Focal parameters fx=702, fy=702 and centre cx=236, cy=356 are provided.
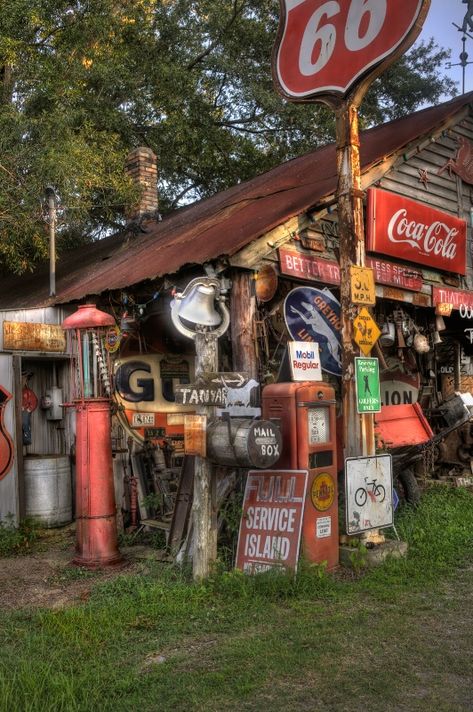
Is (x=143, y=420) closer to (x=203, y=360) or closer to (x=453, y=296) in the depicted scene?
(x=203, y=360)

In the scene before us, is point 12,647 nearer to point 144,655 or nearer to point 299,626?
point 144,655

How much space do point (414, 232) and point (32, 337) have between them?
5.45m

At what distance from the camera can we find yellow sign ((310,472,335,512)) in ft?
20.5

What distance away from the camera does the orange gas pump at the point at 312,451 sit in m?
6.21

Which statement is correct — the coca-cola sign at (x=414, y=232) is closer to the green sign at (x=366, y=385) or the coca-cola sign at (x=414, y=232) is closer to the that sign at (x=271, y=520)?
the green sign at (x=366, y=385)

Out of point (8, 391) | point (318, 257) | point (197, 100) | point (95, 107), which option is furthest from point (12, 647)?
point (197, 100)

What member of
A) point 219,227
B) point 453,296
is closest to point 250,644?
point 219,227

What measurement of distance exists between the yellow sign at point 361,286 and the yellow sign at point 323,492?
1732 millimetres

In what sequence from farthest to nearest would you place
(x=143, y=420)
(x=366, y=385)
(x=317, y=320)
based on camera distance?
(x=143, y=420), (x=317, y=320), (x=366, y=385)

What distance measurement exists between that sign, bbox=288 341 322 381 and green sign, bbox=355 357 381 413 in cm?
40

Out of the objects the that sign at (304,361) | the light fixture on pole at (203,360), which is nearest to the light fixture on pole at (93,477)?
the light fixture on pole at (203,360)

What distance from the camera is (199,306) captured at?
6.44 meters

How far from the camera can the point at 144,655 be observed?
15.1ft

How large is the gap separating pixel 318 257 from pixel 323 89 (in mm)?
2068
